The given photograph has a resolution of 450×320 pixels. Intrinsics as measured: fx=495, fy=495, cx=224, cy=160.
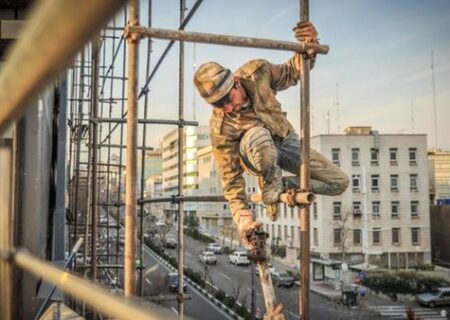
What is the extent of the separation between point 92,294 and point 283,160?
181cm

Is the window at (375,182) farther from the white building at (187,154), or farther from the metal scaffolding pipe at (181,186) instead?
the metal scaffolding pipe at (181,186)

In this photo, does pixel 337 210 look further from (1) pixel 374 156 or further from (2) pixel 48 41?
(2) pixel 48 41

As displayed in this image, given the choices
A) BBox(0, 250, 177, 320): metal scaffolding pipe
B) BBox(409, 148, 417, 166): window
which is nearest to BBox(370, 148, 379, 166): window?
BBox(409, 148, 417, 166): window

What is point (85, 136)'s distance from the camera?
10172 millimetres

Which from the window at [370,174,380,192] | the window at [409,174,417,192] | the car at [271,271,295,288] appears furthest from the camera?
the window at [409,174,417,192]

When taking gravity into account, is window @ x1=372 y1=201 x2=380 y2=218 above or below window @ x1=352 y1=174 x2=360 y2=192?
below

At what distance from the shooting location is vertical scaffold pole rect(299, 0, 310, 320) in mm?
2029

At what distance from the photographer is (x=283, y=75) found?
91.6 inches

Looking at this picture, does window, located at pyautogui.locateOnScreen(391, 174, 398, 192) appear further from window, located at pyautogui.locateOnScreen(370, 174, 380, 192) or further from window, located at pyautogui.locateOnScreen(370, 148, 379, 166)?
window, located at pyautogui.locateOnScreen(370, 148, 379, 166)

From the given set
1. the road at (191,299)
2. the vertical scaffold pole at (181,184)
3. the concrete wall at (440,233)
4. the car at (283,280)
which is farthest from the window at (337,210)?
the vertical scaffold pole at (181,184)

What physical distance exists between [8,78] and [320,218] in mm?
19867

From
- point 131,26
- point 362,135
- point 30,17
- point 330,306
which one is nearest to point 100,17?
point 30,17

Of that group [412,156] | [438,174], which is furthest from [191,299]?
[438,174]

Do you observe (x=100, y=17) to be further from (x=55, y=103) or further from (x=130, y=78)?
(x=55, y=103)
